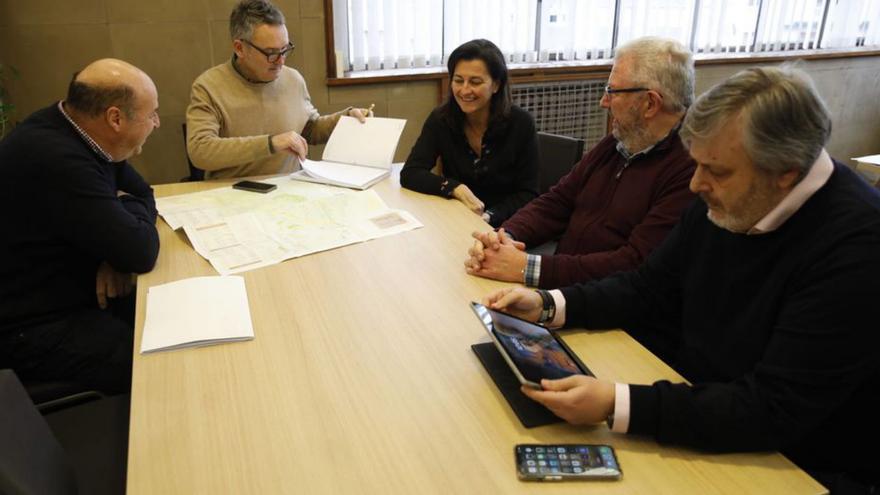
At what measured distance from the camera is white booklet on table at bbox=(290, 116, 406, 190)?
236 centimetres

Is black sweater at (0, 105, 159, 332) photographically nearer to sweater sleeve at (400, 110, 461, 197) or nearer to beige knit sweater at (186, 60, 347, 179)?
beige knit sweater at (186, 60, 347, 179)

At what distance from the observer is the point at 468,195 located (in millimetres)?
2162

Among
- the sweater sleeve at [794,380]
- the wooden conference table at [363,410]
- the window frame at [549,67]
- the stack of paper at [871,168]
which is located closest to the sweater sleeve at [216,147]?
the wooden conference table at [363,410]

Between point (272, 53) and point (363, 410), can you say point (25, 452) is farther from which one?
point (272, 53)

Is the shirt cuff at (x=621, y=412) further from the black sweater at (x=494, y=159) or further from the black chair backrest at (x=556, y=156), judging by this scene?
the black chair backrest at (x=556, y=156)

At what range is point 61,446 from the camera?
1.19 meters

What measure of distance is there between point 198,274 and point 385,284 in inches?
19.7

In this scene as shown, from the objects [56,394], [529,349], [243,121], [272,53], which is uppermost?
[272,53]

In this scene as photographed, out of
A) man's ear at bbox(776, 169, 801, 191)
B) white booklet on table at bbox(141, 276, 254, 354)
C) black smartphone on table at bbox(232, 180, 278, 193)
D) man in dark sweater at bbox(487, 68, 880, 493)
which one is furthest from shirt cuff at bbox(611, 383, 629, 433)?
black smartphone on table at bbox(232, 180, 278, 193)

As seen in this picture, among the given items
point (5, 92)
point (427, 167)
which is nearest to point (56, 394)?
point (427, 167)

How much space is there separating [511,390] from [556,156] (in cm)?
171

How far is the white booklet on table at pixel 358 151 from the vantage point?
2359mm

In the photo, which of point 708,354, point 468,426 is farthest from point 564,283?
point 468,426

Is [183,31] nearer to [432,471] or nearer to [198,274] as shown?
[198,274]
